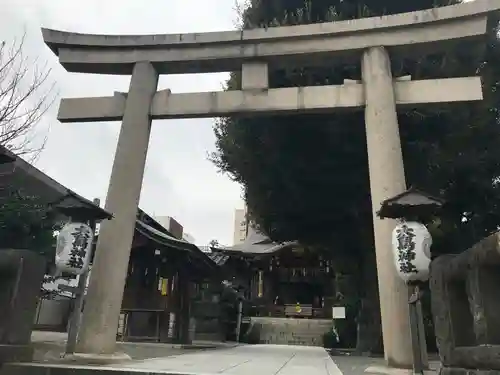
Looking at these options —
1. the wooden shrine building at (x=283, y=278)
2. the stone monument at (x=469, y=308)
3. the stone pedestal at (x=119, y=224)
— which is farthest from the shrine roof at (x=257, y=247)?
the stone monument at (x=469, y=308)

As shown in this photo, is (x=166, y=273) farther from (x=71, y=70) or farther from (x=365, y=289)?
(x=71, y=70)

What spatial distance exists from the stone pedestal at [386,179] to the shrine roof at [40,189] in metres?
4.65

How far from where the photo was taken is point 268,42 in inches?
331

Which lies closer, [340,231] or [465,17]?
[465,17]

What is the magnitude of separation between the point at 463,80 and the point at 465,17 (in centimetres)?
122

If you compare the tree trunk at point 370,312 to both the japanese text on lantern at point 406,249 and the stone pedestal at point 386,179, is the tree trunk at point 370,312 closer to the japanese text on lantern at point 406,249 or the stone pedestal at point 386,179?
the stone pedestal at point 386,179

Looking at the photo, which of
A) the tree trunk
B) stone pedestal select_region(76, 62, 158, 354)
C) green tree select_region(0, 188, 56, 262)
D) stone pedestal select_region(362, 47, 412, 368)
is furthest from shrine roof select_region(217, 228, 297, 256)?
stone pedestal select_region(362, 47, 412, 368)

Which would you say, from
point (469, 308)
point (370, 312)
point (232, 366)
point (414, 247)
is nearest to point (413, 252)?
point (414, 247)

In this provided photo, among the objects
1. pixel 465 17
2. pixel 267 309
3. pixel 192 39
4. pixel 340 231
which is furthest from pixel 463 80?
pixel 267 309

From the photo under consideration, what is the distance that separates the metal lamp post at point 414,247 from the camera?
→ 18.8 feet

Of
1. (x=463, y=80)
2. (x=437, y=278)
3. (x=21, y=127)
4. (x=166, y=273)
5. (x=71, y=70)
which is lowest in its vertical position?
(x=437, y=278)

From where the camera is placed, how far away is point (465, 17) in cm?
770

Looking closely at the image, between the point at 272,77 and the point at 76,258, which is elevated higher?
the point at 272,77

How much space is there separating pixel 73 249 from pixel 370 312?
9.79 m
